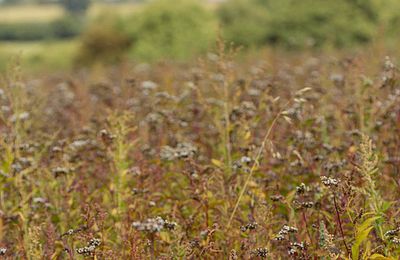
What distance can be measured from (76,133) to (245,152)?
7.80 feet

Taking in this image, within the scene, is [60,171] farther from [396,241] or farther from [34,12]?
[34,12]

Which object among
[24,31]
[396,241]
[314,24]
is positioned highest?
[396,241]

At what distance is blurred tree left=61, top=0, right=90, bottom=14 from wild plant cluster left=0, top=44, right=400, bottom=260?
6308 cm

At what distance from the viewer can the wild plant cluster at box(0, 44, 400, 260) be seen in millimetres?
3564

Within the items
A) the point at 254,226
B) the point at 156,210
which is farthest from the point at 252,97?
the point at 254,226

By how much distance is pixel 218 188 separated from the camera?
15.2 ft

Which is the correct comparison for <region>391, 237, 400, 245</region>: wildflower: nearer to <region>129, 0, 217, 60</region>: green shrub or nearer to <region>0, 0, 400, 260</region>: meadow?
<region>0, 0, 400, 260</region>: meadow

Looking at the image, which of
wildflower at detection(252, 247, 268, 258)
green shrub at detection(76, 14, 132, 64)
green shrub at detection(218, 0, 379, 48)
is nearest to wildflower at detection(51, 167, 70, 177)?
wildflower at detection(252, 247, 268, 258)

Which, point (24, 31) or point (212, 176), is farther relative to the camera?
point (24, 31)

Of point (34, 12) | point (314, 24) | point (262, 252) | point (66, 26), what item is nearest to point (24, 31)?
point (66, 26)

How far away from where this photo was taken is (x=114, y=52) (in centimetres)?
2534

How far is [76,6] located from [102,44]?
45.6m

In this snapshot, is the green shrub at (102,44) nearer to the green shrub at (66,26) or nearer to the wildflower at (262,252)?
the wildflower at (262,252)

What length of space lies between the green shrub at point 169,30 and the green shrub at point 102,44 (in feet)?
1.84
